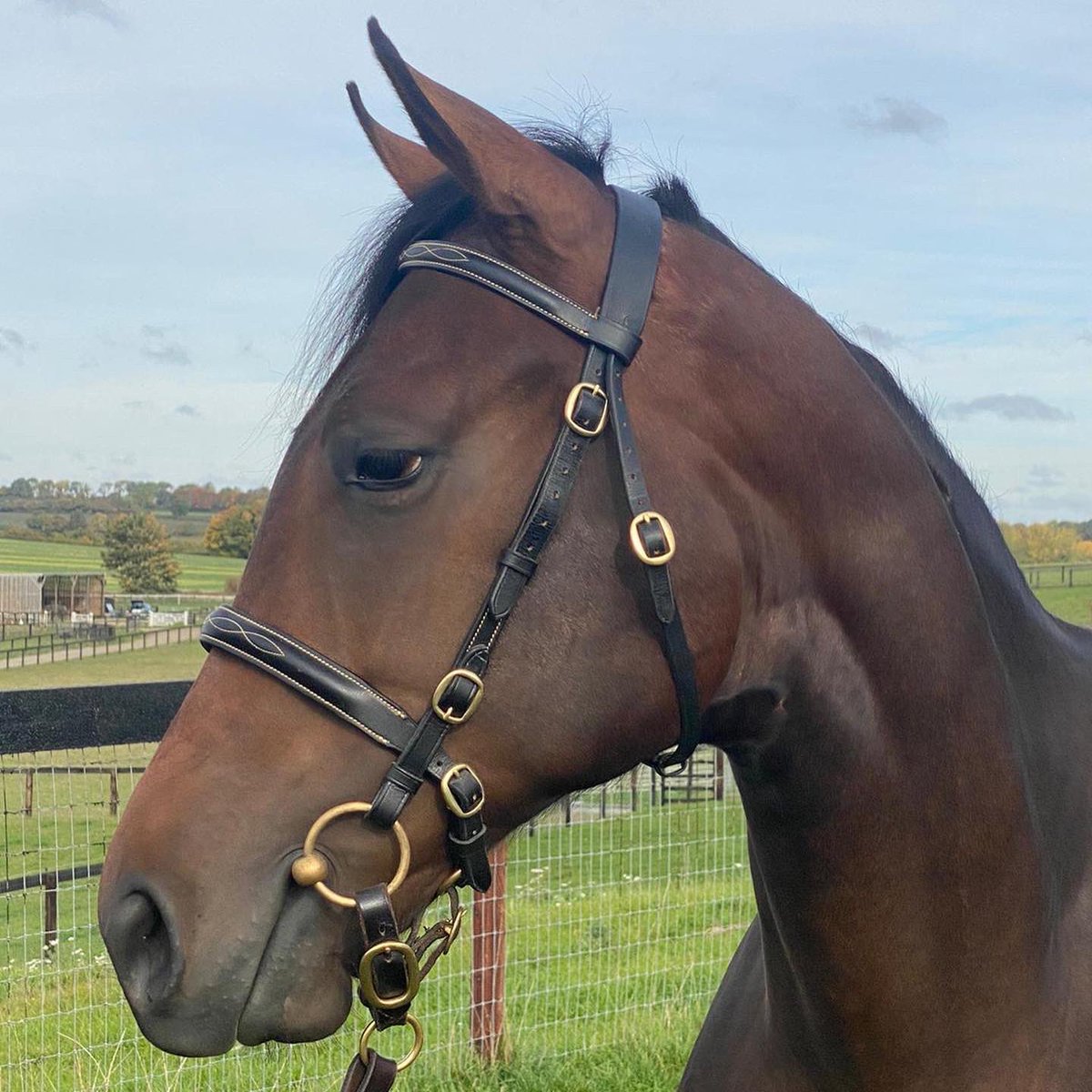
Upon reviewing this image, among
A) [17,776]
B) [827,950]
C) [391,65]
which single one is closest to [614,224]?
[391,65]

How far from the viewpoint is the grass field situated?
46000 millimetres

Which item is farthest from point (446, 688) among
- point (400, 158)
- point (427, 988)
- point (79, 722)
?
point (427, 988)

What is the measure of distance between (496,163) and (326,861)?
976 mm

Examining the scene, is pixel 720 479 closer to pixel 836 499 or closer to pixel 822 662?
pixel 836 499

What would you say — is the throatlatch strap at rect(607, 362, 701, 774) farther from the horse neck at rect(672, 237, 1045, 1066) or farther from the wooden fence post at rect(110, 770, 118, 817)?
the wooden fence post at rect(110, 770, 118, 817)

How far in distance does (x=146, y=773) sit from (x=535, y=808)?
1.77ft

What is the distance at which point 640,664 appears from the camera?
1668 mm

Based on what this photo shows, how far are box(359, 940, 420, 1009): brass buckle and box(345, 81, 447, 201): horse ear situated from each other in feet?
3.63

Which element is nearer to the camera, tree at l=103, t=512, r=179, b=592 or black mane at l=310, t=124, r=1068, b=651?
black mane at l=310, t=124, r=1068, b=651

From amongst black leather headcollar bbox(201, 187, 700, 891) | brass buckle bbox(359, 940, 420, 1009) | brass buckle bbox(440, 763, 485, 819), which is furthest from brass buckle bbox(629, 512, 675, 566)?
brass buckle bbox(359, 940, 420, 1009)

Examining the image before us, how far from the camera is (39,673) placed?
33812 mm

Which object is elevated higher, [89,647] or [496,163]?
[496,163]

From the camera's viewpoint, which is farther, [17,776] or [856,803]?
[17,776]

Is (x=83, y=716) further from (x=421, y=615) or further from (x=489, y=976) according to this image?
(x=421, y=615)
